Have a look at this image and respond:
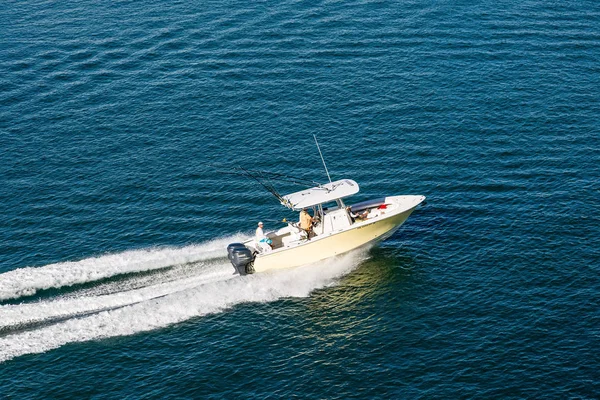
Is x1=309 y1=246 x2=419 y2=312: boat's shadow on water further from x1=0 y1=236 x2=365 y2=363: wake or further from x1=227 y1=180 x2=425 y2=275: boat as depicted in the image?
x1=227 y1=180 x2=425 y2=275: boat

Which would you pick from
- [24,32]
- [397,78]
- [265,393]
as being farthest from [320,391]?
[24,32]

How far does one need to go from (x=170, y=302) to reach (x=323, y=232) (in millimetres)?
11546

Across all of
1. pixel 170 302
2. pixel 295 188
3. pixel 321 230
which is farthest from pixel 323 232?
pixel 170 302

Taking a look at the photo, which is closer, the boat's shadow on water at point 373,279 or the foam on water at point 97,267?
the boat's shadow on water at point 373,279

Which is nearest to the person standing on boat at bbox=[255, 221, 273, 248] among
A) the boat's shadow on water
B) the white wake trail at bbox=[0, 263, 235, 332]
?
the white wake trail at bbox=[0, 263, 235, 332]

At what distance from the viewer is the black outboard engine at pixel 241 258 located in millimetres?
57312

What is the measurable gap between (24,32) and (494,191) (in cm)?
6236

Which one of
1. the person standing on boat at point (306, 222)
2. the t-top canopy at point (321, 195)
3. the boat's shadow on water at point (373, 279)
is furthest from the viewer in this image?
the person standing on boat at point (306, 222)

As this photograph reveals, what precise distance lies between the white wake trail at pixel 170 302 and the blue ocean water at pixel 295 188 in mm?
153

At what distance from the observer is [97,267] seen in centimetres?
5941

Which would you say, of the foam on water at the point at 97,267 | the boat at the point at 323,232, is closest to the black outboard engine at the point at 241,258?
the boat at the point at 323,232

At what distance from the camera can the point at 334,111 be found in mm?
79500

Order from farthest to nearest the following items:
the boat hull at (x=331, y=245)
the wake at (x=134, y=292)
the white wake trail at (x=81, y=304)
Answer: the boat hull at (x=331, y=245), the white wake trail at (x=81, y=304), the wake at (x=134, y=292)

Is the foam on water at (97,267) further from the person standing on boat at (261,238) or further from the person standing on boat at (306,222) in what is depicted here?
the person standing on boat at (306,222)
